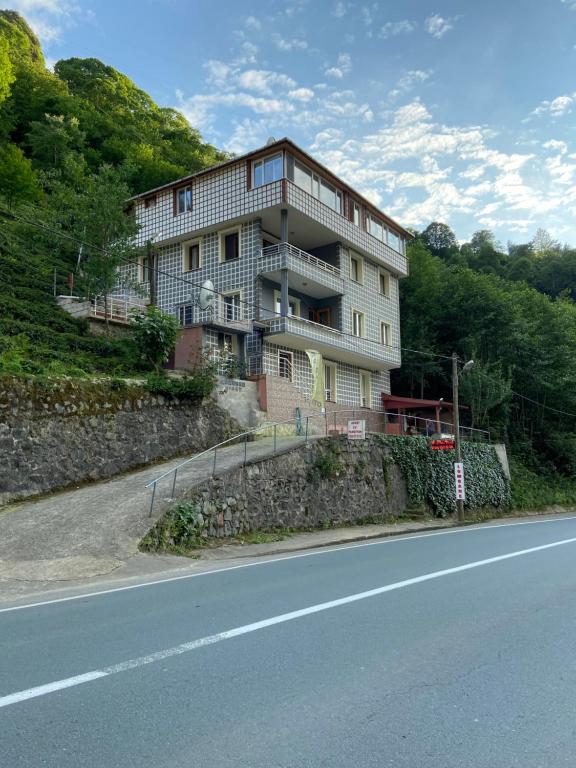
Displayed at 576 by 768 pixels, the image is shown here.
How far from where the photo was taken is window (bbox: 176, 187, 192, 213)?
99.0 feet

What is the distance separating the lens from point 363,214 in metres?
32.7

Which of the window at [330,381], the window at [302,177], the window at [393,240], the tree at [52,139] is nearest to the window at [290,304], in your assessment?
the window at [330,381]

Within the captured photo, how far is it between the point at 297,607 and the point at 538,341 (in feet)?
123

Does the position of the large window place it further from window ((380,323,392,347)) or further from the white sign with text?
the white sign with text

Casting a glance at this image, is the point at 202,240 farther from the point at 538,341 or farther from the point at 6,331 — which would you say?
the point at 538,341

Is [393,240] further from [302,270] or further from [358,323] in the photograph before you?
[302,270]

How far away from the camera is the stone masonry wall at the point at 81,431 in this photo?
14.2m

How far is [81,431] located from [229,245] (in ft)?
52.2

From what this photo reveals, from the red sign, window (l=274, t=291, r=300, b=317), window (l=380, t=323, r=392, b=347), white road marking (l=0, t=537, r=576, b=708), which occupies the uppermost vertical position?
window (l=274, t=291, r=300, b=317)

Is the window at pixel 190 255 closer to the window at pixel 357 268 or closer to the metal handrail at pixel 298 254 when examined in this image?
the metal handrail at pixel 298 254

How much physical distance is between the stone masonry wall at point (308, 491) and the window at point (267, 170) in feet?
43.7

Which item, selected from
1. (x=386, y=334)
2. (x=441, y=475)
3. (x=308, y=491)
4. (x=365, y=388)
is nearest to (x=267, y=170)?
(x=386, y=334)

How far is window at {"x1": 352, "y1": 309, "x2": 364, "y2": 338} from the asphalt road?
78.6ft

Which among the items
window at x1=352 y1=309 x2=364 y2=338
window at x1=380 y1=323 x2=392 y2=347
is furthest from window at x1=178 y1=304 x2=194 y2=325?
window at x1=380 y1=323 x2=392 y2=347
